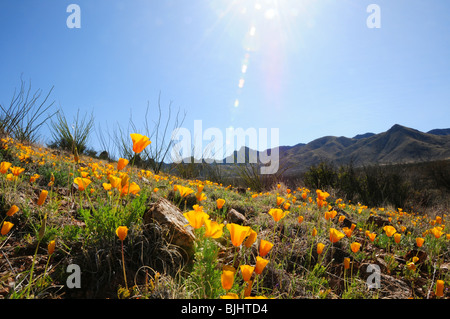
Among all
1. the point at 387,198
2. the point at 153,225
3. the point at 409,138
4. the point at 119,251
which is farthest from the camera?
the point at 409,138

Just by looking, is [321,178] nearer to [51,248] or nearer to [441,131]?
[51,248]

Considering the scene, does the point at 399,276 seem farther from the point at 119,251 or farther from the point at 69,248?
the point at 69,248

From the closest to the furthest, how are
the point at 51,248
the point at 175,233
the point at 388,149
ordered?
the point at 51,248 → the point at 175,233 → the point at 388,149

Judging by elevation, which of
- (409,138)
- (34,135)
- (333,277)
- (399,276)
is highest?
(409,138)

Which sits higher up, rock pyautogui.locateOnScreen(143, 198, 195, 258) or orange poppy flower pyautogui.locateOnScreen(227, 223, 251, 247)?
orange poppy flower pyautogui.locateOnScreen(227, 223, 251, 247)

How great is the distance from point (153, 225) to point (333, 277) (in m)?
1.70

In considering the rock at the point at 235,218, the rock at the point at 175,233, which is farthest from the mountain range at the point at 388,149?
the rock at the point at 175,233

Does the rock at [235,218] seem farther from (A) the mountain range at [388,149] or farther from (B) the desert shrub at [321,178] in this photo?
(A) the mountain range at [388,149]

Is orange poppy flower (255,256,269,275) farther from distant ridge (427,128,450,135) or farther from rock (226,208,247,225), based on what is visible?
distant ridge (427,128,450,135)

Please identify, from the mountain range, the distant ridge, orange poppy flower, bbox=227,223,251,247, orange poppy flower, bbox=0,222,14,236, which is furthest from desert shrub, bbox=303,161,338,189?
the distant ridge

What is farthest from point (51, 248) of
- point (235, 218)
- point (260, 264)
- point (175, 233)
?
point (235, 218)

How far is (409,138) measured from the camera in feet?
304
